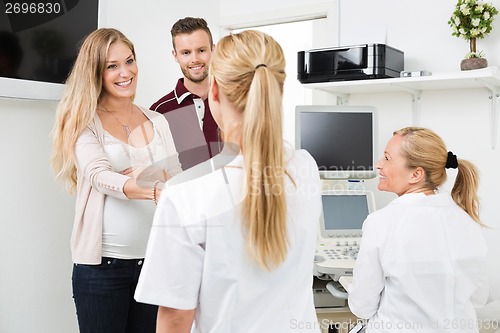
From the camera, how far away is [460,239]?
1.60m

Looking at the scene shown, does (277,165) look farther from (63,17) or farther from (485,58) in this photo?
(485,58)

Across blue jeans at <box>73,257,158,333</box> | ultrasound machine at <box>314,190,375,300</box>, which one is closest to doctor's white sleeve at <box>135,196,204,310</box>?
blue jeans at <box>73,257,158,333</box>

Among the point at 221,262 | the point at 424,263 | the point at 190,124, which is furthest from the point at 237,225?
the point at 190,124

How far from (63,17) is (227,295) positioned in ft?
4.93

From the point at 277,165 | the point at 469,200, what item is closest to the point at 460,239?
the point at 469,200

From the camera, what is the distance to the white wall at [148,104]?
206cm

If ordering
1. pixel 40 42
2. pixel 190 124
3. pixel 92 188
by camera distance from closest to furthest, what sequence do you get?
pixel 92 188
pixel 40 42
pixel 190 124

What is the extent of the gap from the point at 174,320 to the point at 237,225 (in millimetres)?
220

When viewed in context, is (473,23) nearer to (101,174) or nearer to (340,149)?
(340,149)

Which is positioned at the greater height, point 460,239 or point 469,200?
point 469,200

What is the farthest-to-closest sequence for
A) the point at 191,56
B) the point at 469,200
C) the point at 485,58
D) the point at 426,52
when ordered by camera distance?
the point at 426,52, the point at 485,58, the point at 191,56, the point at 469,200

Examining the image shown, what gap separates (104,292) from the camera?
1791mm

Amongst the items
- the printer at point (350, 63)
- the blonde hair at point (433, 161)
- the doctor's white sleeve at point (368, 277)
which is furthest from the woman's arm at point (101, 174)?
the printer at point (350, 63)

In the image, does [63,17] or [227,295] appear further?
[63,17]
